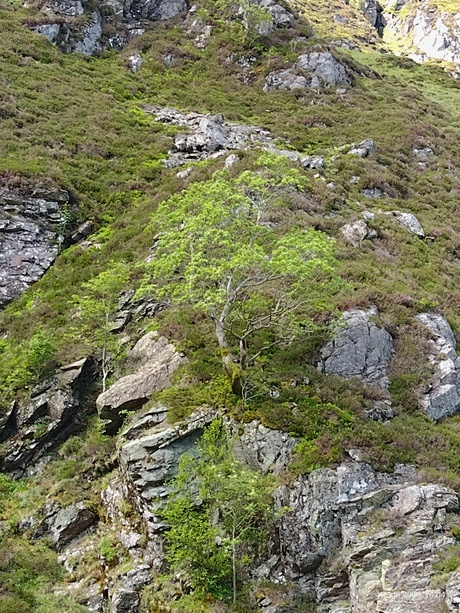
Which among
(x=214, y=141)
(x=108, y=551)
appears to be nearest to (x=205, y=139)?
(x=214, y=141)

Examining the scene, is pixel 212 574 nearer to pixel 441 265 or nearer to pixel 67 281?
pixel 67 281

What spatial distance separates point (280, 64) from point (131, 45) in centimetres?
1579

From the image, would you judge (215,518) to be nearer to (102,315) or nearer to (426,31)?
(102,315)

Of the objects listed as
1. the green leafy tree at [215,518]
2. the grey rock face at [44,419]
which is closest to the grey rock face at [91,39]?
the grey rock face at [44,419]

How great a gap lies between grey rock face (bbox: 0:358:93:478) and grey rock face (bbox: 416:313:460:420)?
1061 centimetres

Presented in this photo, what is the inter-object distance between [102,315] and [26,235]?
30.2ft

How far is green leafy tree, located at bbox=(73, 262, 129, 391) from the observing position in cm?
1830

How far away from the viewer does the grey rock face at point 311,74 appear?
51375mm

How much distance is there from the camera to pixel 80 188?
3058 cm

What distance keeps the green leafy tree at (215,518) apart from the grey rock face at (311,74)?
46.2 meters

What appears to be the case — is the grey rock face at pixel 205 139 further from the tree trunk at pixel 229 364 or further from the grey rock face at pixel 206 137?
the tree trunk at pixel 229 364

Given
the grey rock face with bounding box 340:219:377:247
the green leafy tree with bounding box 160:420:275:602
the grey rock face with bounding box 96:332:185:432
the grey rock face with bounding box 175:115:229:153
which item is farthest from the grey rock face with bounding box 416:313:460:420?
the grey rock face with bounding box 175:115:229:153

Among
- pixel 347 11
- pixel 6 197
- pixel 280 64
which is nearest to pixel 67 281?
pixel 6 197

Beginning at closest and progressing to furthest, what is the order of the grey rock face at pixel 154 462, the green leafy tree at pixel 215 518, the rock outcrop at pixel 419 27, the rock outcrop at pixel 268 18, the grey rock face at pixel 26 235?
the green leafy tree at pixel 215 518 → the grey rock face at pixel 154 462 → the grey rock face at pixel 26 235 → the rock outcrop at pixel 268 18 → the rock outcrop at pixel 419 27
